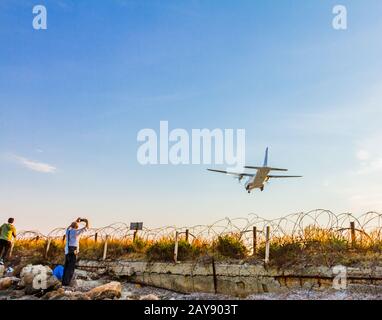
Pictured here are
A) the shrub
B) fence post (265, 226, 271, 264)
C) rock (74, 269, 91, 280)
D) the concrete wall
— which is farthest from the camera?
rock (74, 269, 91, 280)

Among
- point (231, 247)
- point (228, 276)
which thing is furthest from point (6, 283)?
point (231, 247)

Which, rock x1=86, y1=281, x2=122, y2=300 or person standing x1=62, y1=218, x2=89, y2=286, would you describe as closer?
rock x1=86, y1=281, x2=122, y2=300

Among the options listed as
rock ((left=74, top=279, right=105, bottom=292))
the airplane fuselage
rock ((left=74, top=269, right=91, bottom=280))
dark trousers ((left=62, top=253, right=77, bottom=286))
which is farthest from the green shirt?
the airplane fuselage

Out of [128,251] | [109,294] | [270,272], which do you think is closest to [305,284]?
[270,272]

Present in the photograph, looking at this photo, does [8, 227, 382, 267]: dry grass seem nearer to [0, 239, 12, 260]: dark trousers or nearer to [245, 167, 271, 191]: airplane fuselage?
[0, 239, 12, 260]: dark trousers

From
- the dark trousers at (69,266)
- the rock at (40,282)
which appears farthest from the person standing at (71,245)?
the rock at (40,282)

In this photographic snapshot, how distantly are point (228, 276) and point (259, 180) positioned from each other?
48.0 ft

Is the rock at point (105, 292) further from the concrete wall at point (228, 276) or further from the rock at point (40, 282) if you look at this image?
the concrete wall at point (228, 276)

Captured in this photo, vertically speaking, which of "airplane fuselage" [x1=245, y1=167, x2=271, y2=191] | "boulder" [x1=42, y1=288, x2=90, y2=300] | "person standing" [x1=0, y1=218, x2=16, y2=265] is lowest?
"boulder" [x1=42, y1=288, x2=90, y2=300]

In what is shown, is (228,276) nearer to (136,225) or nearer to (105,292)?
(105,292)

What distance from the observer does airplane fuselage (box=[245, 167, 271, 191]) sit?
2697cm

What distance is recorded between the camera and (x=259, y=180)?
2741 cm

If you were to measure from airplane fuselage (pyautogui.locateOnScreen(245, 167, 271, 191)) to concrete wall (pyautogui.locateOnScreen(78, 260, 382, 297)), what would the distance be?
13.1 m
